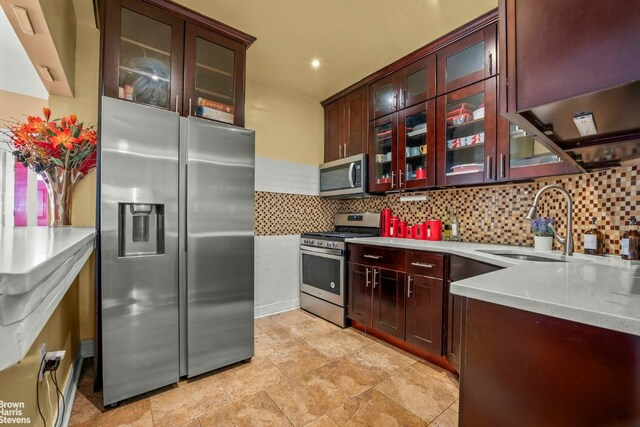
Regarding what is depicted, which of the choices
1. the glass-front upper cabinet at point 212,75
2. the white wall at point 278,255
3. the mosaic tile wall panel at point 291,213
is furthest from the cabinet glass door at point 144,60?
the mosaic tile wall panel at point 291,213

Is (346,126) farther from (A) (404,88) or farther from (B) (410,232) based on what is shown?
(B) (410,232)

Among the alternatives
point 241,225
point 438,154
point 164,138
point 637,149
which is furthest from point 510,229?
point 164,138

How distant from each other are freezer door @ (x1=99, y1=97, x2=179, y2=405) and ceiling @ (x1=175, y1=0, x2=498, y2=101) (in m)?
1.05

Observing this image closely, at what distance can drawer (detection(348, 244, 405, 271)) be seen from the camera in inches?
95.9

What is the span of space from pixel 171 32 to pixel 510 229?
10.2 ft

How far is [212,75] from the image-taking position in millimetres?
2242

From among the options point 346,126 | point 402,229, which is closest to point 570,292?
point 402,229

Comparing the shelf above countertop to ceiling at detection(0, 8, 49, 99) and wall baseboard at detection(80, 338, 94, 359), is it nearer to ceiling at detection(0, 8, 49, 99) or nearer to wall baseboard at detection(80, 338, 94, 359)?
ceiling at detection(0, 8, 49, 99)

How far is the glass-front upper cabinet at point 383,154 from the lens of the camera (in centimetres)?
289

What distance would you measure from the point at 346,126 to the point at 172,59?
195 centimetres

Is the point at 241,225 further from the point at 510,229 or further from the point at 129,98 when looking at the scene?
the point at 510,229

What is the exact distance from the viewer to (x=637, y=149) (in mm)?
1314

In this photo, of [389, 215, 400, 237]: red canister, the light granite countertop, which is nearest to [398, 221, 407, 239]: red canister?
[389, 215, 400, 237]: red canister

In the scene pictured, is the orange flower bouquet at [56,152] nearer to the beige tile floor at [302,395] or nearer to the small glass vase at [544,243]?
the beige tile floor at [302,395]
